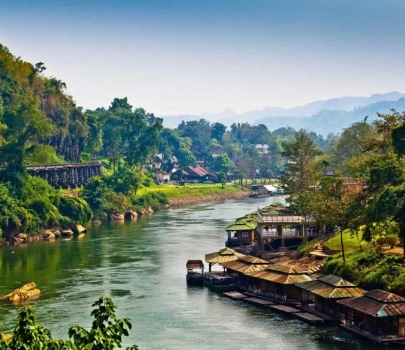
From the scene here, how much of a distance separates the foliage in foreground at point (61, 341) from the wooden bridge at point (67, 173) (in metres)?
101

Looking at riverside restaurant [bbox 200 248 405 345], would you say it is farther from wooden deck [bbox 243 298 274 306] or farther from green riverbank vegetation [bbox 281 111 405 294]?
green riverbank vegetation [bbox 281 111 405 294]

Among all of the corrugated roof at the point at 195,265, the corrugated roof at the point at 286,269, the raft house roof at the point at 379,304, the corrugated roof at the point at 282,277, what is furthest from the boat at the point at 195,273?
the raft house roof at the point at 379,304

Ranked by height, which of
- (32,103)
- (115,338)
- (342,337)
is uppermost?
(32,103)

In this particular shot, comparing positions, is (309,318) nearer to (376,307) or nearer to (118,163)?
(376,307)

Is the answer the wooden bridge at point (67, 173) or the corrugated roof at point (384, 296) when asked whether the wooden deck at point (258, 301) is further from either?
the wooden bridge at point (67, 173)

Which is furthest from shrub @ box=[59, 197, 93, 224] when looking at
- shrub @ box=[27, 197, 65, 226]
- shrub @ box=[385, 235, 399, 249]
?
shrub @ box=[385, 235, 399, 249]

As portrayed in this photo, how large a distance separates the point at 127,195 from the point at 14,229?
40923 millimetres

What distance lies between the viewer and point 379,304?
48.5m

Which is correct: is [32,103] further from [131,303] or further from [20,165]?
[131,303]

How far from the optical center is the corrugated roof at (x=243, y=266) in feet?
215

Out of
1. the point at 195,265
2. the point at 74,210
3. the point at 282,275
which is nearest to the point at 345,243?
the point at 282,275

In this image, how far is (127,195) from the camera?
142125 mm

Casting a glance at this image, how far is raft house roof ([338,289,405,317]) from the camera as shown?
156 ft

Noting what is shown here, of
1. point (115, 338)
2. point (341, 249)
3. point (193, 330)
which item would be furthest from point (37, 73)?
point (115, 338)
